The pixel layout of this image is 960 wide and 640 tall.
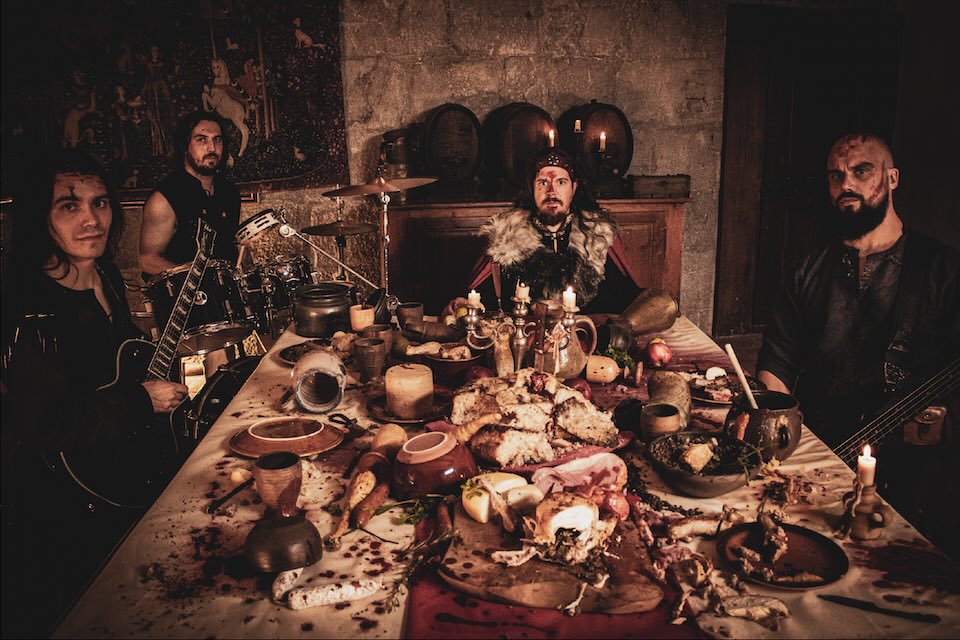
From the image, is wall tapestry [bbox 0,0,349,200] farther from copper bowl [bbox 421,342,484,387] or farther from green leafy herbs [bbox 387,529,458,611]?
green leafy herbs [bbox 387,529,458,611]

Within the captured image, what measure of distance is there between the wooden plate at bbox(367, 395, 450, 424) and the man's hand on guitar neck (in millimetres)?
811

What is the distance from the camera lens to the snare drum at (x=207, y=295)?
12.4ft

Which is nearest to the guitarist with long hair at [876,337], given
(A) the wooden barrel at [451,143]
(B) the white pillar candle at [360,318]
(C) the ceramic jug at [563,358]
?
(C) the ceramic jug at [563,358]

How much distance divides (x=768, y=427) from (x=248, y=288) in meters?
3.63

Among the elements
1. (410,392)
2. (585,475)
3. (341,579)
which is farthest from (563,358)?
(341,579)

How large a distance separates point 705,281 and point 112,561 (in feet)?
19.8

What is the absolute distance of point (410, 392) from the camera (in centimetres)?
228

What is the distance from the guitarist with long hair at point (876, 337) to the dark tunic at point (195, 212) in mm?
3662

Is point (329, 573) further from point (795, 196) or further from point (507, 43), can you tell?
point (795, 196)

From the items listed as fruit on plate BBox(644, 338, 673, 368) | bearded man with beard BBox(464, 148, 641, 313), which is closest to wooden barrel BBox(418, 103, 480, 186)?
bearded man with beard BBox(464, 148, 641, 313)

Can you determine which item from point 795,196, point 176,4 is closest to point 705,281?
point 795,196

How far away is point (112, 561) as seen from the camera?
5.13 ft

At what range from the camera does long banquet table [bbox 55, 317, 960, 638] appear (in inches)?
52.1

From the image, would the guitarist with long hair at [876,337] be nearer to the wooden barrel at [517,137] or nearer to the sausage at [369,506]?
the sausage at [369,506]
